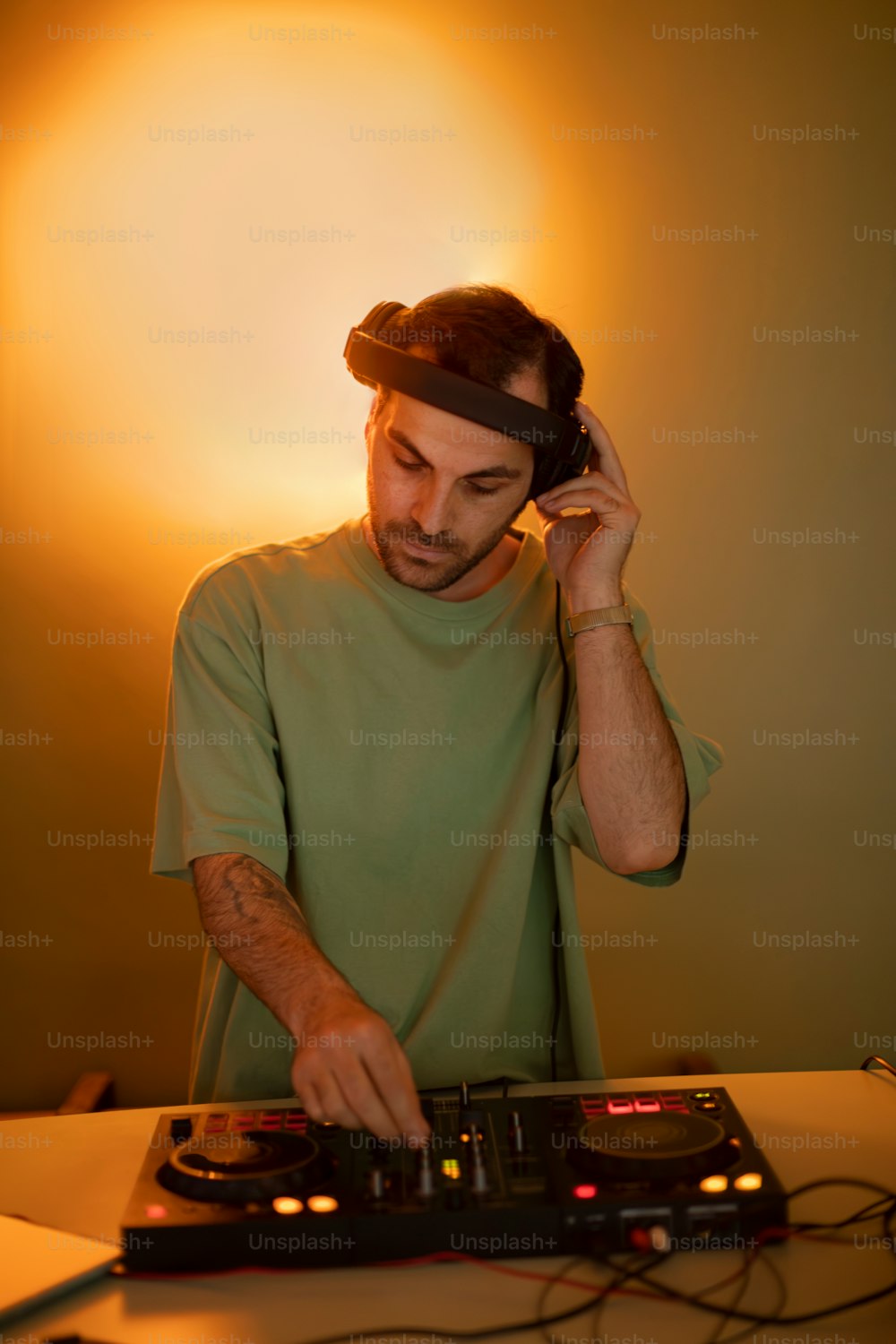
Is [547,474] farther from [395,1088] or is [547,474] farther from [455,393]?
[395,1088]

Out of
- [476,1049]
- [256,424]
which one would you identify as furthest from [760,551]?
[476,1049]

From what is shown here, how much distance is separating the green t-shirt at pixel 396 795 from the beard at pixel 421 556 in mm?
69

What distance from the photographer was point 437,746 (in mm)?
1676

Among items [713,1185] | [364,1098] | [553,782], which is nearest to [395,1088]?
[364,1098]

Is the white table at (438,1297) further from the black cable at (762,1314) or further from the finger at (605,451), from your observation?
the finger at (605,451)

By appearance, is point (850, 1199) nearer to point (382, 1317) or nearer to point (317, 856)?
point (382, 1317)

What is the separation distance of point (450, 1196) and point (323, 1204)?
0.10 metres

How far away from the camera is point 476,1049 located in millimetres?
1545

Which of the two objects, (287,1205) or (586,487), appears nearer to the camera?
(287,1205)

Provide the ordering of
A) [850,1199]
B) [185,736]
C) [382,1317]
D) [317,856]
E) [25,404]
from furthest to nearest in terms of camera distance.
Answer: [25,404] → [317,856] → [185,736] → [850,1199] → [382,1317]

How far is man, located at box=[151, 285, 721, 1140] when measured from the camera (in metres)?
1.56

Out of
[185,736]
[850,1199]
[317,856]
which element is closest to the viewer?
[850,1199]

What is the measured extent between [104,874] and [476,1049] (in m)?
1.47

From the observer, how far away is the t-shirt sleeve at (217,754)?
1.43 meters
